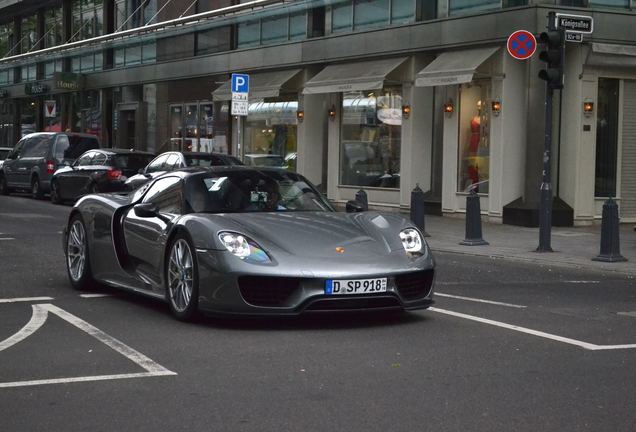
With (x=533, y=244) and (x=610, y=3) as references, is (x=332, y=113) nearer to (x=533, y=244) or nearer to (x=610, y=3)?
(x=610, y=3)

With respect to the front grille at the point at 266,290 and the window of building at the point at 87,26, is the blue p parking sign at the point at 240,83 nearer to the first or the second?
the front grille at the point at 266,290

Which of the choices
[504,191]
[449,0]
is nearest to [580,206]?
[504,191]

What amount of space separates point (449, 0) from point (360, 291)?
1718 cm

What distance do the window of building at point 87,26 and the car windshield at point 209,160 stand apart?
886 inches

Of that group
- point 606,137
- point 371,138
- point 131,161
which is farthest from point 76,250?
point 371,138

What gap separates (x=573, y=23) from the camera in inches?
634

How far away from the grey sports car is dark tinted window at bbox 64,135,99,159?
20.8 metres

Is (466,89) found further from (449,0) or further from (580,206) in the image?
(580,206)

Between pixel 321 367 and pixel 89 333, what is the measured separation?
210 centimetres

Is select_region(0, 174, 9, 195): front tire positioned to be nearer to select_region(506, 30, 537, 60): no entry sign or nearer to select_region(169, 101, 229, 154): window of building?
A: select_region(169, 101, 229, 154): window of building

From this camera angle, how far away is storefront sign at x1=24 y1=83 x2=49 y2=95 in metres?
48.3

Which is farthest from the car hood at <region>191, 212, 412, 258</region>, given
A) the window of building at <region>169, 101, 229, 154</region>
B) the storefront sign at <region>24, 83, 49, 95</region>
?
the storefront sign at <region>24, 83, 49, 95</region>

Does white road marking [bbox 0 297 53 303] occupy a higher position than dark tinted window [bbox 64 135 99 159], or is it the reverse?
dark tinted window [bbox 64 135 99 159]

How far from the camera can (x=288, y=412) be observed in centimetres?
532
